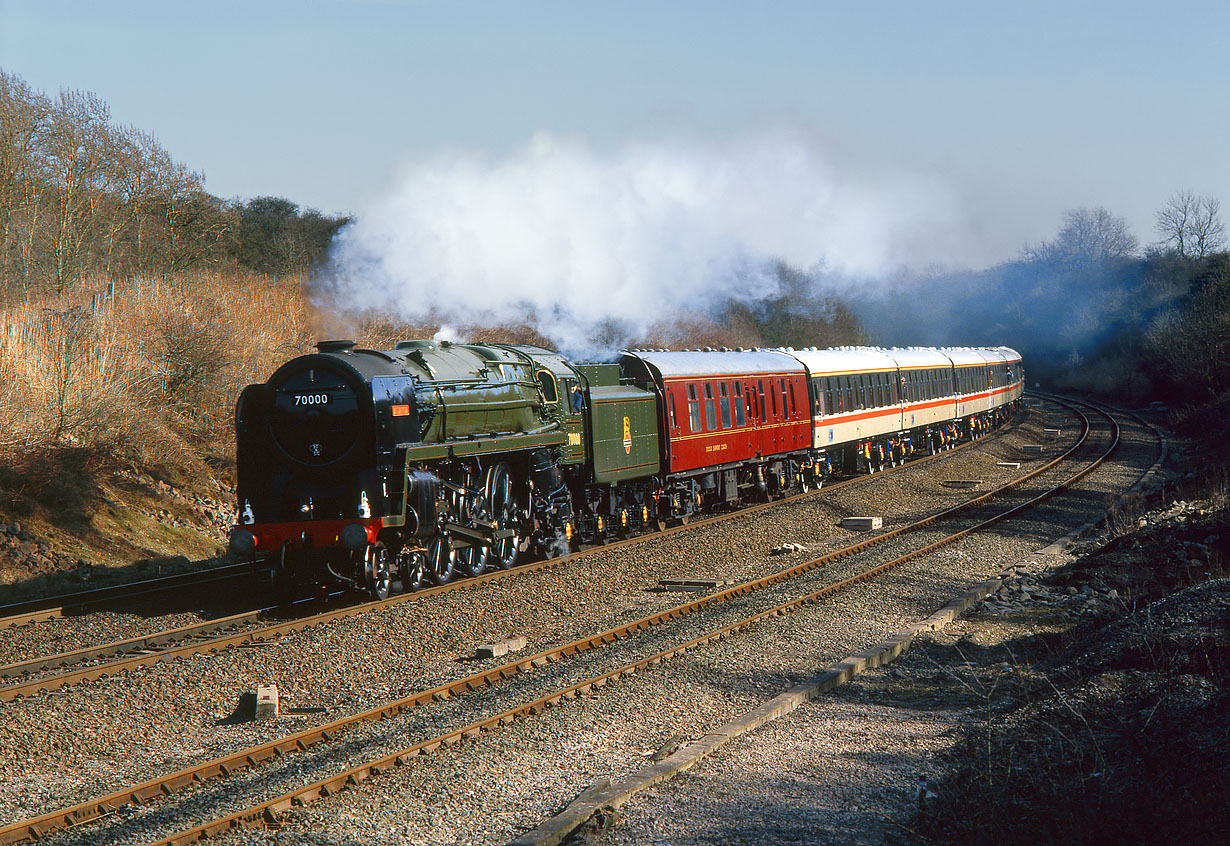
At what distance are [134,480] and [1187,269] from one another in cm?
8050

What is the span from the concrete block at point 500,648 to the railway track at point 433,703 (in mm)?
522

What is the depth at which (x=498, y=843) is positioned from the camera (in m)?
6.13

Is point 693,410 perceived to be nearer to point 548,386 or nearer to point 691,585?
point 548,386

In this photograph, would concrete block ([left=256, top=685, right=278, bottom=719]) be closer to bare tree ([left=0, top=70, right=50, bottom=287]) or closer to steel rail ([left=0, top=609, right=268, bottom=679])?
steel rail ([left=0, top=609, right=268, bottom=679])

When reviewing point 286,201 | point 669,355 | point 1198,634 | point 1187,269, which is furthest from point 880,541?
point 1187,269

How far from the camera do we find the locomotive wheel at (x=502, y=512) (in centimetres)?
1508

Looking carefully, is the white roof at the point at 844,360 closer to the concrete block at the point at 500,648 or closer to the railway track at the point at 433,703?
the railway track at the point at 433,703

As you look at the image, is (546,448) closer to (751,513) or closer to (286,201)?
(751,513)

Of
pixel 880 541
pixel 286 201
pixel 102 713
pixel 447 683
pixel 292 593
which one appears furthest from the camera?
pixel 286 201

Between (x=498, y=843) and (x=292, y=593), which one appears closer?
(x=498, y=843)

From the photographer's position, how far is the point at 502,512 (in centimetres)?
1530

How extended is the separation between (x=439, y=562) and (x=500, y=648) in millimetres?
3717

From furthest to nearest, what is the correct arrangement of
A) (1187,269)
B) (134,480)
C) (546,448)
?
(1187,269) → (134,480) → (546,448)

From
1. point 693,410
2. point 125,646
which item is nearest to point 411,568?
point 125,646
